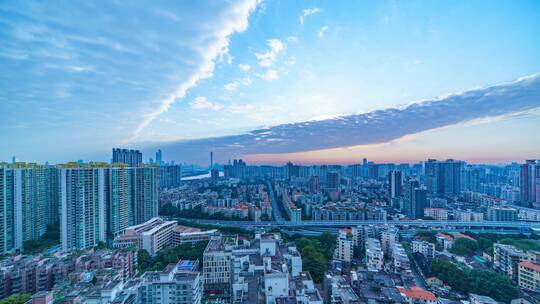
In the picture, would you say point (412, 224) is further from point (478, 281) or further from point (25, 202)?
point (25, 202)

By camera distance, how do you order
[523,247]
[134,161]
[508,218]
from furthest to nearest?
[134,161]
[508,218]
[523,247]

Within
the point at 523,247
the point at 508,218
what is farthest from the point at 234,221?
the point at 508,218

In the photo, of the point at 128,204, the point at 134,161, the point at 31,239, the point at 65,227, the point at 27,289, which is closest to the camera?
the point at 27,289

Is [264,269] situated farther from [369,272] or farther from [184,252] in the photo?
[184,252]

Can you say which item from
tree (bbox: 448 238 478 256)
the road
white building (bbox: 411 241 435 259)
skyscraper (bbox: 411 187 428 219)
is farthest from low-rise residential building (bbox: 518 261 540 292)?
skyscraper (bbox: 411 187 428 219)

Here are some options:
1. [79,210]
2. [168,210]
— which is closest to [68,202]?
[79,210]

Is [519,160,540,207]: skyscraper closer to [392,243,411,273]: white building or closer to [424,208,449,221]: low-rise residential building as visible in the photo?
[424,208,449,221]: low-rise residential building
